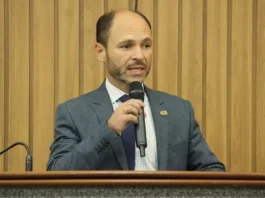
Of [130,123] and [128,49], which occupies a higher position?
[128,49]

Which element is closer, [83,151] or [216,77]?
[83,151]

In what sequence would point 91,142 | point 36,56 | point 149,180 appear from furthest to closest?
1. point 36,56
2. point 91,142
3. point 149,180

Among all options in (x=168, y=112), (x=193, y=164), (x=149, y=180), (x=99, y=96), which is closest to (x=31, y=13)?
(x=99, y=96)

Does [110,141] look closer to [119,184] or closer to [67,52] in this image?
[119,184]

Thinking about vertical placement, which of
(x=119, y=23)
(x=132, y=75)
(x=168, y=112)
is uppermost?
(x=119, y=23)

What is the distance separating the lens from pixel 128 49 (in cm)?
154

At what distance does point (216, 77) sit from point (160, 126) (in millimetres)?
633

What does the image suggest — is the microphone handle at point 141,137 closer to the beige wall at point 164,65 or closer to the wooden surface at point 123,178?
the wooden surface at point 123,178

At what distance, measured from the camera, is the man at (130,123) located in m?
1.44

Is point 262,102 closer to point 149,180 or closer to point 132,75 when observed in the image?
point 132,75

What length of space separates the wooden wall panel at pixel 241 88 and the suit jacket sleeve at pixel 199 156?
1.80ft

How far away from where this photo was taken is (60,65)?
6.57ft

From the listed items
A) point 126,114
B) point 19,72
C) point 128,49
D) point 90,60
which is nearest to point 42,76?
point 19,72

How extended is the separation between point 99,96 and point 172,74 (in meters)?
0.56
